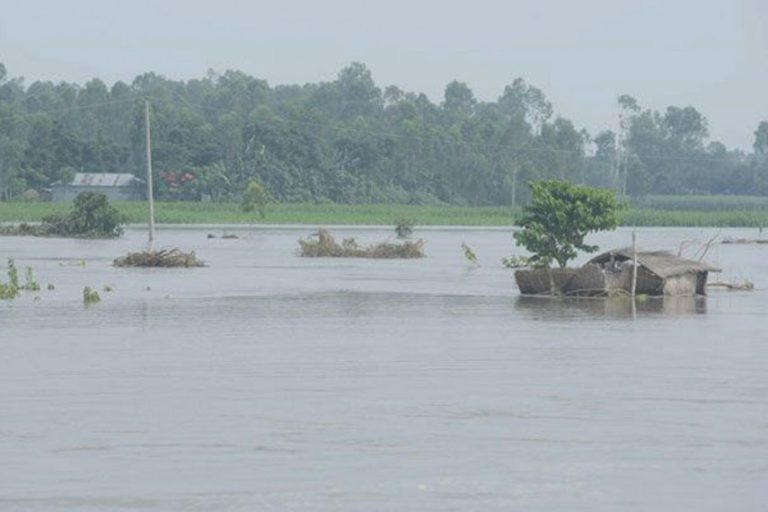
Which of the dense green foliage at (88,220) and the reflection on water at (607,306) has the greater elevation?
the dense green foliage at (88,220)

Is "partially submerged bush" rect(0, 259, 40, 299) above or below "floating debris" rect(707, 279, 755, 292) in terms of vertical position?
above

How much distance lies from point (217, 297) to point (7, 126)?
98104mm

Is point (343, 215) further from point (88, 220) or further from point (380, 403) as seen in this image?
point (380, 403)

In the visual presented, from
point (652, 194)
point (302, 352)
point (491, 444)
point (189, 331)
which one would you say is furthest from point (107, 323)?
point (652, 194)

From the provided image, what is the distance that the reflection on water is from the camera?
3803 cm

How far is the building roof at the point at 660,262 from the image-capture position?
41697 millimetres

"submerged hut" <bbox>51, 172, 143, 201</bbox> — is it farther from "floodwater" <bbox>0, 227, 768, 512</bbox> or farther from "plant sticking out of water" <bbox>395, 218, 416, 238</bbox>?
"floodwater" <bbox>0, 227, 768, 512</bbox>

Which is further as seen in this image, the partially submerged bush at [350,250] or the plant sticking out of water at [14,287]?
the partially submerged bush at [350,250]

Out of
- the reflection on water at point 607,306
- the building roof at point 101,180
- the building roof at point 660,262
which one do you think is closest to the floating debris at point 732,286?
the reflection on water at point 607,306

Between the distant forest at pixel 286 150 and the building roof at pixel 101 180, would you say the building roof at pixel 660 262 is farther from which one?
the building roof at pixel 101 180

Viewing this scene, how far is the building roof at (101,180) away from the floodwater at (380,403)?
90.3 meters

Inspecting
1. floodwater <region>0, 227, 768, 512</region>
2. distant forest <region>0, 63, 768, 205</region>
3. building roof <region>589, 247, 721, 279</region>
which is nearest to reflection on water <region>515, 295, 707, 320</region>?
floodwater <region>0, 227, 768, 512</region>

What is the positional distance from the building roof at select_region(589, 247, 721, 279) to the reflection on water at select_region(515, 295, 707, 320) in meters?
0.70

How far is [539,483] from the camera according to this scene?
1688 centimetres
